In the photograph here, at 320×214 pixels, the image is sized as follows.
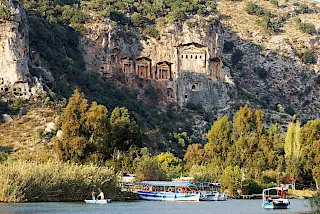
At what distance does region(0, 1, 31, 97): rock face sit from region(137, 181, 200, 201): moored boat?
3040 centimetres

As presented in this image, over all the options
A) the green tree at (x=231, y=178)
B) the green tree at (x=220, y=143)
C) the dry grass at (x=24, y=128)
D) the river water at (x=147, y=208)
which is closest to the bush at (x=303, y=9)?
the green tree at (x=220, y=143)

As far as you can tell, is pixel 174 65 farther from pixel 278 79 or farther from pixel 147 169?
pixel 147 169

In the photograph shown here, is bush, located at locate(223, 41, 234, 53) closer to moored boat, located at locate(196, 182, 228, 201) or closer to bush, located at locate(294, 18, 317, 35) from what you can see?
bush, located at locate(294, 18, 317, 35)

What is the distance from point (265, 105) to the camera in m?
142

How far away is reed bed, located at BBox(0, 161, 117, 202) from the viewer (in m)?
71.8

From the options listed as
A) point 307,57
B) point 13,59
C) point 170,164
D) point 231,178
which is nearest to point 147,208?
point 231,178

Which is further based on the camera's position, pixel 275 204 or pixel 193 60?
pixel 193 60

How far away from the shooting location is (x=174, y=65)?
135 metres

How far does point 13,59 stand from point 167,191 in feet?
111

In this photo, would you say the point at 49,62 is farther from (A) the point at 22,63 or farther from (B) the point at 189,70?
(B) the point at 189,70

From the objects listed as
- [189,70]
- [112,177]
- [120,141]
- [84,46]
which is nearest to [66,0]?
[84,46]

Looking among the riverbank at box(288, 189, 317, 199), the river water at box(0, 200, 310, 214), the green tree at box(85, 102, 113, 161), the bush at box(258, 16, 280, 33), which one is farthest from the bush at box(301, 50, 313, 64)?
the green tree at box(85, 102, 113, 161)

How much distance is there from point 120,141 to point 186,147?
111ft

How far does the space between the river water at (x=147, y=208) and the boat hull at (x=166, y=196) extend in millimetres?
1606
